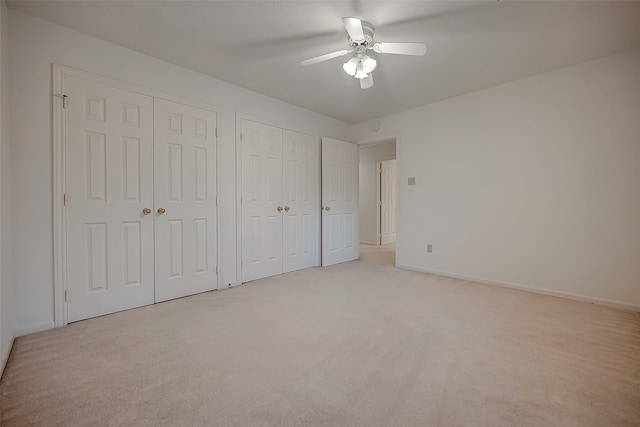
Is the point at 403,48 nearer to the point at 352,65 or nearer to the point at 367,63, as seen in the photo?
the point at 367,63

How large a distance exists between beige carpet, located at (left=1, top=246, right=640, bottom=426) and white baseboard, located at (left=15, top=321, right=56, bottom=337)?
0.07 m

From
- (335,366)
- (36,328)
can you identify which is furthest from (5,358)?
(335,366)

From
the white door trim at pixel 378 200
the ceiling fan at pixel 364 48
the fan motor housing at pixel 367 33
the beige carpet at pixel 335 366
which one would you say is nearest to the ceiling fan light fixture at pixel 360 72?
the ceiling fan at pixel 364 48

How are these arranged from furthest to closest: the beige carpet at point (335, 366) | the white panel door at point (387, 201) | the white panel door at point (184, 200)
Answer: the white panel door at point (387, 201) → the white panel door at point (184, 200) → the beige carpet at point (335, 366)

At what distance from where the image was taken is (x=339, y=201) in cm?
474

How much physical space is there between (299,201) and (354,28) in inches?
101

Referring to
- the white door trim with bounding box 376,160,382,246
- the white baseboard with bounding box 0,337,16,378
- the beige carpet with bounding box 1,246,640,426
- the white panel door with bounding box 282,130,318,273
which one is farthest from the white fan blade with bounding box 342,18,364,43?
the white door trim with bounding box 376,160,382,246

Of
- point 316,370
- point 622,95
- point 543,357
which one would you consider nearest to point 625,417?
point 543,357

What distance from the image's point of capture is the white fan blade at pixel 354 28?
1875 mm

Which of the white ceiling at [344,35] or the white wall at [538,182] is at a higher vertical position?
the white ceiling at [344,35]

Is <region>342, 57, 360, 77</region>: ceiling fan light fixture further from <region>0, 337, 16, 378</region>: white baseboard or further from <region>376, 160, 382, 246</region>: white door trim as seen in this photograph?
<region>376, 160, 382, 246</region>: white door trim

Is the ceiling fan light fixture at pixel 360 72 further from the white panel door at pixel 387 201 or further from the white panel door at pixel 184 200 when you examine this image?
the white panel door at pixel 387 201

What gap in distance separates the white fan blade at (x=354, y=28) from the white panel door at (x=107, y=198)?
2.04 metres

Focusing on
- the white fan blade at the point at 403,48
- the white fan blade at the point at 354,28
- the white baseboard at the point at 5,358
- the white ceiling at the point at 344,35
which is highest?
the white ceiling at the point at 344,35
